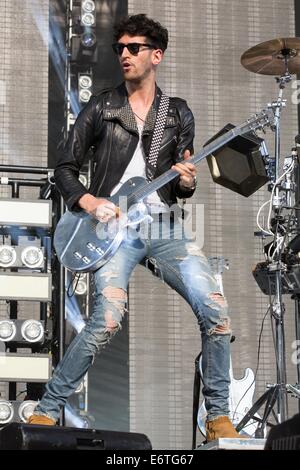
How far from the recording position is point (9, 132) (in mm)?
6891

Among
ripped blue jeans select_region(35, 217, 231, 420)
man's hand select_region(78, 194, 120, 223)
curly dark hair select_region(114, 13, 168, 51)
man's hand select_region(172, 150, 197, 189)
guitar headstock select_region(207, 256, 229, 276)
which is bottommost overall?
ripped blue jeans select_region(35, 217, 231, 420)

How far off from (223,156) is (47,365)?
1.76m

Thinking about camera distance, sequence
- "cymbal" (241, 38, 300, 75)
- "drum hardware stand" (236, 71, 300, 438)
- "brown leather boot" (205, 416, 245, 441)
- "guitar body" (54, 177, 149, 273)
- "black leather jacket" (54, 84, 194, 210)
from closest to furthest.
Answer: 1. "brown leather boot" (205, 416, 245, 441)
2. "guitar body" (54, 177, 149, 273)
3. "black leather jacket" (54, 84, 194, 210)
4. "drum hardware stand" (236, 71, 300, 438)
5. "cymbal" (241, 38, 300, 75)

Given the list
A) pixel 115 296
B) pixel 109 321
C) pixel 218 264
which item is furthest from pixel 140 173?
pixel 218 264

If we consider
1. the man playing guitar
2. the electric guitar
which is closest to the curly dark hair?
the man playing guitar

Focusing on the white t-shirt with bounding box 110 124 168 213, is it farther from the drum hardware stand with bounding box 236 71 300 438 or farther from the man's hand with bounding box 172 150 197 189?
the drum hardware stand with bounding box 236 71 300 438

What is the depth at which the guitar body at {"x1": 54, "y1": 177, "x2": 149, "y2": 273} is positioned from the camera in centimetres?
370

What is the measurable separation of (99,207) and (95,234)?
158mm

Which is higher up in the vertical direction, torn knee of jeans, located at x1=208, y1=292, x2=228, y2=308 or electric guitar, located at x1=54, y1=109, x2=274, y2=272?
electric guitar, located at x1=54, y1=109, x2=274, y2=272

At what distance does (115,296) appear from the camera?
360 cm
